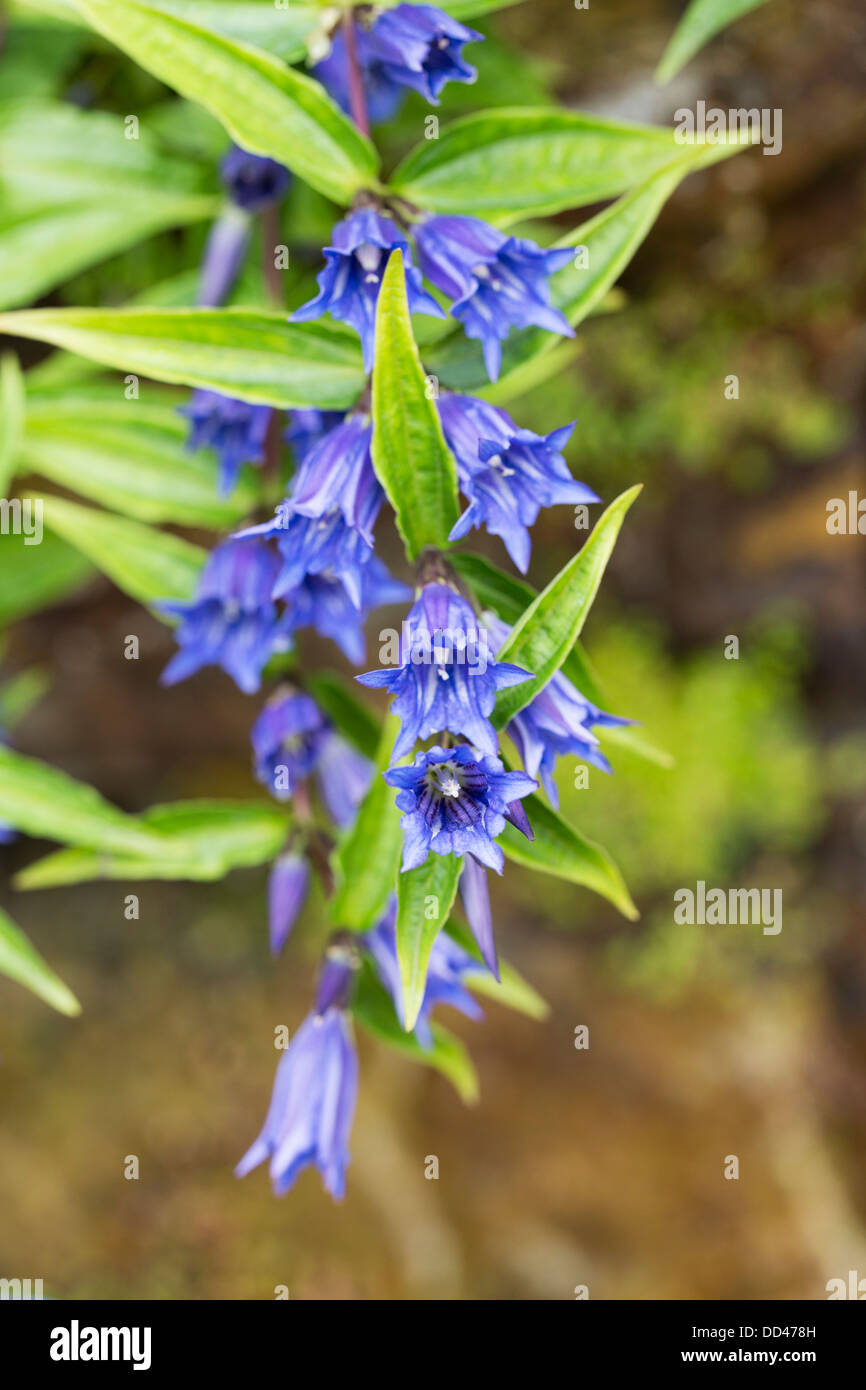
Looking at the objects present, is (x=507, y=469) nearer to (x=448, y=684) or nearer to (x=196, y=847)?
(x=448, y=684)

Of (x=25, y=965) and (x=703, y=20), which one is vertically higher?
(x=703, y=20)

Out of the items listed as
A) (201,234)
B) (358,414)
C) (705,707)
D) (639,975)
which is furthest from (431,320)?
(639,975)

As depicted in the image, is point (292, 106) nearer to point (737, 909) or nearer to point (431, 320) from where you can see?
point (431, 320)

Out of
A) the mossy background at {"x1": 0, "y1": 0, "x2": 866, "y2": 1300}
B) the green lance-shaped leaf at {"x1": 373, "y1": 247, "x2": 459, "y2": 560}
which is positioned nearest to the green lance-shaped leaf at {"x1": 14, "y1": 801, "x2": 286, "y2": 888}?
the green lance-shaped leaf at {"x1": 373, "y1": 247, "x2": 459, "y2": 560}

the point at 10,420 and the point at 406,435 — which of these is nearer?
the point at 406,435

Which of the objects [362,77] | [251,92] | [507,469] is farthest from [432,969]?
[362,77]
